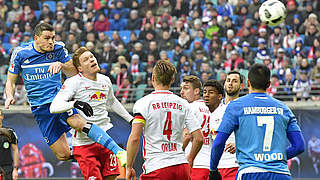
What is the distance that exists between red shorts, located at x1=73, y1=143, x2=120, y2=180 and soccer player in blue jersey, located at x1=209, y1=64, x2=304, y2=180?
2.69m

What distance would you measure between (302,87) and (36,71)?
9.24 metres

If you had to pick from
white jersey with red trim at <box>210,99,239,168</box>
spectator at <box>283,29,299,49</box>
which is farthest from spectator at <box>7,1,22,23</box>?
white jersey with red trim at <box>210,99,239,168</box>

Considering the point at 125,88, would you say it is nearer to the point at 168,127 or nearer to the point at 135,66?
the point at 135,66

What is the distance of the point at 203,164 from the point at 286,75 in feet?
29.3

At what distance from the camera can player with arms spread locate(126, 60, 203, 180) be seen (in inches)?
267

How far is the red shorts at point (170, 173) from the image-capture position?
271 inches

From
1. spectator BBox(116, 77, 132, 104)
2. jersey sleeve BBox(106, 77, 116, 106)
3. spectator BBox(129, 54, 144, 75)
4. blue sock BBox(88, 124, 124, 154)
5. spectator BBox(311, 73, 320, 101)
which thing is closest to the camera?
blue sock BBox(88, 124, 124, 154)

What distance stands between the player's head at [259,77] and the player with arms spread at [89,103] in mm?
2644

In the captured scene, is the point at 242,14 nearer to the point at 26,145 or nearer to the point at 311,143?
the point at 311,143

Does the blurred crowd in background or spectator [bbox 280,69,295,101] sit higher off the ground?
the blurred crowd in background

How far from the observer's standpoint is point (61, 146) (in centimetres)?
891

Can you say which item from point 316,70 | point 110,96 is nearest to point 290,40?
point 316,70

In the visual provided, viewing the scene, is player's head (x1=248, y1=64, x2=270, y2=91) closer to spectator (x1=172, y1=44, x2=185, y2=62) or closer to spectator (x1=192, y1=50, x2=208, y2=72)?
spectator (x1=192, y1=50, x2=208, y2=72)

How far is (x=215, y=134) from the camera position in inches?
346
